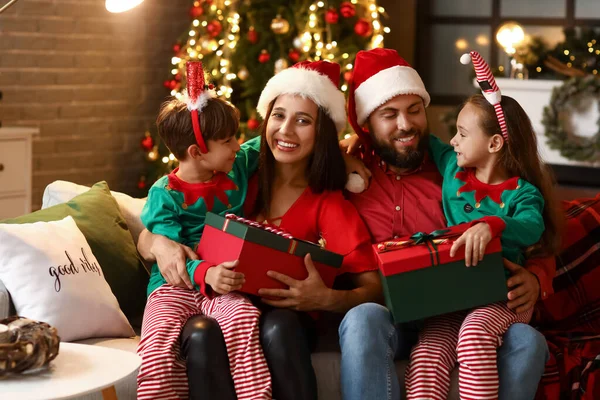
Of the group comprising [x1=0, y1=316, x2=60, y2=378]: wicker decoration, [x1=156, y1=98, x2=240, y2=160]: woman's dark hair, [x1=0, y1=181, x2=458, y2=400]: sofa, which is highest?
[x1=156, y1=98, x2=240, y2=160]: woman's dark hair

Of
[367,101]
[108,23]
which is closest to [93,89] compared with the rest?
[108,23]

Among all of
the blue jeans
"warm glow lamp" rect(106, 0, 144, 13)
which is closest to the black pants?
the blue jeans

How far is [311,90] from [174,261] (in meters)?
0.67

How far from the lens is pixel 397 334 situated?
7.97ft

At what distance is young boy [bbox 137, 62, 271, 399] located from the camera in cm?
225

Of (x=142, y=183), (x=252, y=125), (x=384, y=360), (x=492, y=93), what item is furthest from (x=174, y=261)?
(x=142, y=183)

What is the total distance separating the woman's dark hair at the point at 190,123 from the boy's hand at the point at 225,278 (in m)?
0.42

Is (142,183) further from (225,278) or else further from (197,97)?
(225,278)

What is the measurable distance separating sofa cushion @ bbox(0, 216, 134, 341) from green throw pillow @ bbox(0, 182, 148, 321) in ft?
0.35

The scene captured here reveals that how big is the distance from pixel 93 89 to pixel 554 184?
3.33 metres

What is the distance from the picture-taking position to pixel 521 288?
2.39 m

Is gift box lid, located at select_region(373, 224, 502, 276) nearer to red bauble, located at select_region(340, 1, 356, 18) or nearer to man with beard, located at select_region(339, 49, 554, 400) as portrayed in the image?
man with beard, located at select_region(339, 49, 554, 400)

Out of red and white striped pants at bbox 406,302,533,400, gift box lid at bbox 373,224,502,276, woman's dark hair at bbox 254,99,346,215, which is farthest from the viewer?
woman's dark hair at bbox 254,99,346,215

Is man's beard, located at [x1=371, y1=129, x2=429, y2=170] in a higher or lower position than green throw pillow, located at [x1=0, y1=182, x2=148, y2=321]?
higher
